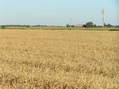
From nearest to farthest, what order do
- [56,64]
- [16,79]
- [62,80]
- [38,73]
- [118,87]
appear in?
[118,87], [62,80], [16,79], [38,73], [56,64]

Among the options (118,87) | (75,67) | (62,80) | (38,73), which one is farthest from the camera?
(75,67)

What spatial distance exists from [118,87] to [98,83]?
1.45 ft

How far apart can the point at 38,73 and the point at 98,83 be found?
1.88 m

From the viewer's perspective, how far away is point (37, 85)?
5945 mm

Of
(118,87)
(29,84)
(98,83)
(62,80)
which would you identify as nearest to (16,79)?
(29,84)

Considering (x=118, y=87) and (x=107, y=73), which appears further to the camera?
(x=107, y=73)

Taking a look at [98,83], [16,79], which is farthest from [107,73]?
[16,79]

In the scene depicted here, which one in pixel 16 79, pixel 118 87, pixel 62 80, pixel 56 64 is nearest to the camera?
pixel 118 87

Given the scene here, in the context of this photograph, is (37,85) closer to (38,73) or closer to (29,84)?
(29,84)

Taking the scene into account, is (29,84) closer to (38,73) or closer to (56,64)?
(38,73)

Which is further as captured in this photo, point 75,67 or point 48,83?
point 75,67

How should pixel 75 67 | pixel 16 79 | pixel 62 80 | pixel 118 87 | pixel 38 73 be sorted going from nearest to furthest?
pixel 118 87 → pixel 62 80 → pixel 16 79 → pixel 38 73 → pixel 75 67

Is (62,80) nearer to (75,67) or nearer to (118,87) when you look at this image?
(118,87)

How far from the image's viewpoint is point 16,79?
256 inches
